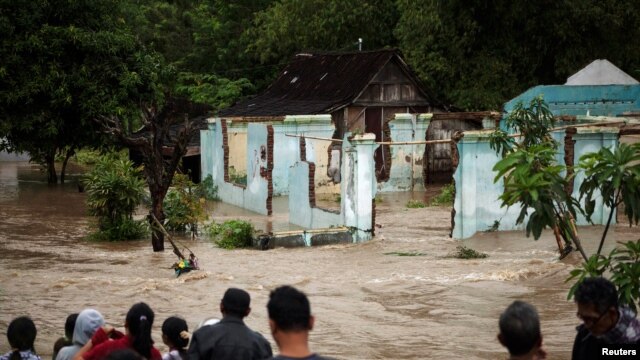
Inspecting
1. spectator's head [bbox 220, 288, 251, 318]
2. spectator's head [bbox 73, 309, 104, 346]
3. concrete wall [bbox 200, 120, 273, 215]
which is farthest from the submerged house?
spectator's head [bbox 220, 288, 251, 318]

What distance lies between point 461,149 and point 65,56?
29.0 feet

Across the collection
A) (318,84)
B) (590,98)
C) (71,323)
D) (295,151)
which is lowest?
(71,323)

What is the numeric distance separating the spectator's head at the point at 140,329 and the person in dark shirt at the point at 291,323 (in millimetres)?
1615

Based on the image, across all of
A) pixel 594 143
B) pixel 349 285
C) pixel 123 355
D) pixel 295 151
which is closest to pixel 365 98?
pixel 295 151

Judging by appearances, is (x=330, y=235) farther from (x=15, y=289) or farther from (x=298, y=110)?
(x=298, y=110)

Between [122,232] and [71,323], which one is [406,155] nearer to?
[122,232]

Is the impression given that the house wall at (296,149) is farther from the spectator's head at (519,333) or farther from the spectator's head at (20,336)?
the spectator's head at (519,333)

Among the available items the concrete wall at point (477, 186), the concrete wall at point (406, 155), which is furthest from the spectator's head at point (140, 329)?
the concrete wall at point (406, 155)

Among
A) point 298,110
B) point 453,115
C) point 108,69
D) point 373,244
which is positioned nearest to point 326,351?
point 373,244

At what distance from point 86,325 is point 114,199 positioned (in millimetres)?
14930

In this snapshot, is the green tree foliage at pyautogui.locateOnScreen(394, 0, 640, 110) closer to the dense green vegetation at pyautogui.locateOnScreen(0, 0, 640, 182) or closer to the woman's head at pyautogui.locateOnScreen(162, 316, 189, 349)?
the dense green vegetation at pyautogui.locateOnScreen(0, 0, 640, 182)

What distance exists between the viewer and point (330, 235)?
19.7 meters

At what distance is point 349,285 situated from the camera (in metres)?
15.7

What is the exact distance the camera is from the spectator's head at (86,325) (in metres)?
6.48
